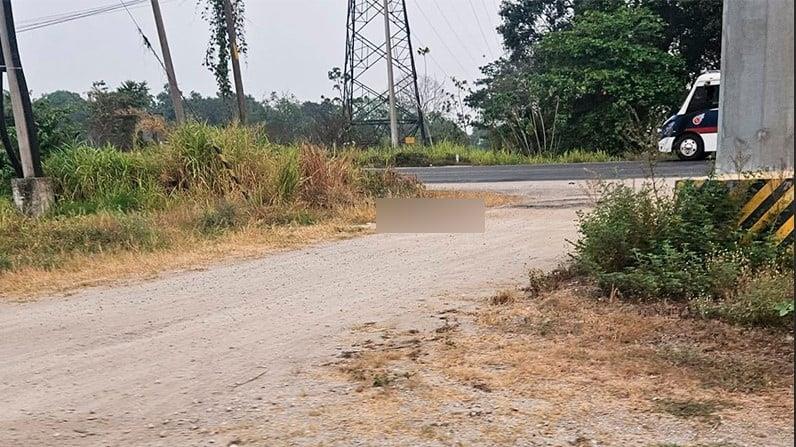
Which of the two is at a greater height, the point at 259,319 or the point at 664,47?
the point at 664,47

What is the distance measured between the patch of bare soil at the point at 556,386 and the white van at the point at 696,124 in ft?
46.5

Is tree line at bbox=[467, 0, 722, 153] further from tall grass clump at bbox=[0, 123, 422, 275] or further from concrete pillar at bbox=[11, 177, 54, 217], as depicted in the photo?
concrete pillar at bbox=[11, 177, 54, 217]

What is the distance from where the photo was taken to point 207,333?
4.54 m

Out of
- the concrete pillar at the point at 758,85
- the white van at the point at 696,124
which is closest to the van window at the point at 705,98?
the white van at the point at 696,124

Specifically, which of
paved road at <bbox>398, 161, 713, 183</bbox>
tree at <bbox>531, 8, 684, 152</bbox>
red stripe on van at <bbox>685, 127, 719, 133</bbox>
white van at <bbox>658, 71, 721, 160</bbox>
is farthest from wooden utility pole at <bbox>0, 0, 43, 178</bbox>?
tree at <bbox>531, 8, 684, 152</bbox>

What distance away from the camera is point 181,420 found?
3.09 metres

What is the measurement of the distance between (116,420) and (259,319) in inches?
70.9

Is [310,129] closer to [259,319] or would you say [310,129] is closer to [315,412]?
[259,319]

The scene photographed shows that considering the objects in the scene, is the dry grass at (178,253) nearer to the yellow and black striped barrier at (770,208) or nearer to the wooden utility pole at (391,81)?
the yellow and black striped barrier at (770,208)

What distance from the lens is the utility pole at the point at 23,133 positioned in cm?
959

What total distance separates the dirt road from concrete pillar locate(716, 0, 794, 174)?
79.2 inches

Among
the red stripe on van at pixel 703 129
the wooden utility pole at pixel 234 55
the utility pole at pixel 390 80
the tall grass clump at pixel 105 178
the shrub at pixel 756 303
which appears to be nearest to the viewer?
the shrub at pixel 756 303

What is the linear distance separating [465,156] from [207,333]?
2104 centimetres

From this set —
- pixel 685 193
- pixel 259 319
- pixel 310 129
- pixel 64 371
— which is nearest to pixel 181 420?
pixel 64 371
